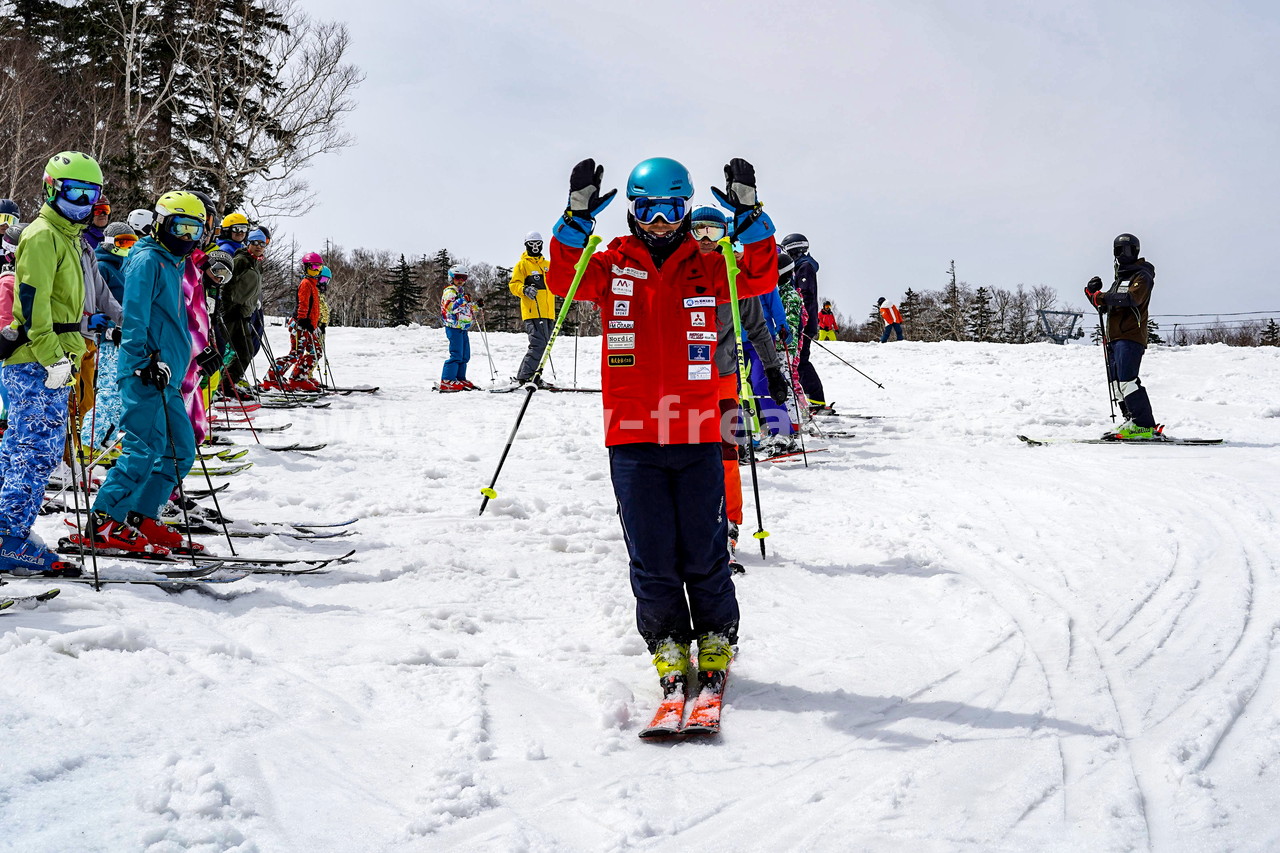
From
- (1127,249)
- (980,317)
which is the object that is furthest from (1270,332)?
(1127,249)

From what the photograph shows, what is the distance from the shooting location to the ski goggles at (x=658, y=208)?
3340 millimetres

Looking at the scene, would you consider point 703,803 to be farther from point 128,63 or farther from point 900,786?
point 128,63

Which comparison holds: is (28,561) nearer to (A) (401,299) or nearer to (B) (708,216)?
(B) (708,216)

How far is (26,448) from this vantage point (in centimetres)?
408

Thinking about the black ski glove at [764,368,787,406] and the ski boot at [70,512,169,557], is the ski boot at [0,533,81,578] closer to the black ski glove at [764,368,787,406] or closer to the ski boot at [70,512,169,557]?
the ski boot at [70,512,169,557]

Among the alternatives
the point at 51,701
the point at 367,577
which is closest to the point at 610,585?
the point at 367,577

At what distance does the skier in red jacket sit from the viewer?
10.7 feet

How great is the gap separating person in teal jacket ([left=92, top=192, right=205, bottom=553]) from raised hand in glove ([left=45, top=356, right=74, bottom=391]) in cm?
35

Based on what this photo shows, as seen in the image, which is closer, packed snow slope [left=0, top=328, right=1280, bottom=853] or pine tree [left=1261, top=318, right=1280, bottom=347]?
packed snow slope [left=0, top=328, right=1280, bottom=853]

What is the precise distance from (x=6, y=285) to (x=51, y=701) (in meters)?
3.31

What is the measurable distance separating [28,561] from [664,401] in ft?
10.9

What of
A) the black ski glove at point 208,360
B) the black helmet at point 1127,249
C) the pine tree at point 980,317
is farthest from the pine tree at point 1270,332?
the black ski glove at point 208,360

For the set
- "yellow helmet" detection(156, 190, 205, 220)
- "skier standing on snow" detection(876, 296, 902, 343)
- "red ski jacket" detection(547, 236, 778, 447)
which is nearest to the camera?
"red ski jacket" detection(547, 236, 778, 447)

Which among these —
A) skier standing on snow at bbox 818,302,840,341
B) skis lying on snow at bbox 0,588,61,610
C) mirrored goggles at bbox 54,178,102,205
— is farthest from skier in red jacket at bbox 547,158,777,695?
skier standing on snow at bbox 818,302,840,341
